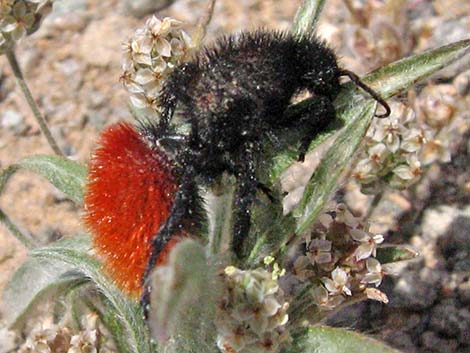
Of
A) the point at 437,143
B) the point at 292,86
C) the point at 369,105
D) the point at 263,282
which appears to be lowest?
the point at 437,143

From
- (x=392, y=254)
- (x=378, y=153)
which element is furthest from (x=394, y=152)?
(x=392, y=254)

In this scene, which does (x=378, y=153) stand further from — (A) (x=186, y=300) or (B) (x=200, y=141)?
(A) (x=186, y=300)


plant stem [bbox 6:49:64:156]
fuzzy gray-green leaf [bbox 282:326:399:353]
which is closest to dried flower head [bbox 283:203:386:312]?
fuzzy gray-green leaf [bbox 282:326:399:353]

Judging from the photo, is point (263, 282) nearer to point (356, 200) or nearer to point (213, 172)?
point (213, 172)

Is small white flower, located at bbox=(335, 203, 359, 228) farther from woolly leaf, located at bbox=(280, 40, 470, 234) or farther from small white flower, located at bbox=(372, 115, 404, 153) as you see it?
small white flower, located at bbox=(372, 115, 404, 153)

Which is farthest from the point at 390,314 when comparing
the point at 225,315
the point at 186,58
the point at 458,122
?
the point at 186,58

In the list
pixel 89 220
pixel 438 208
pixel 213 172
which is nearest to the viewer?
pixel 89 220

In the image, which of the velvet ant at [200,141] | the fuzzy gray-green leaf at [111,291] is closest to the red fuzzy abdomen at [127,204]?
the velvet ant at [200,141]
